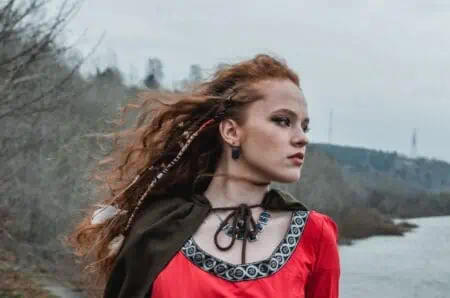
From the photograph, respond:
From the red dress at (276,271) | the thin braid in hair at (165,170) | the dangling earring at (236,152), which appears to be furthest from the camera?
the thin braid in hair at (165,170)

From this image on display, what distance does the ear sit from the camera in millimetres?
2301

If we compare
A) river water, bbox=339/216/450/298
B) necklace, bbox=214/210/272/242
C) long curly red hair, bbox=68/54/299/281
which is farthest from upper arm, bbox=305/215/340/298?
river water, bbox=339/216/450/298

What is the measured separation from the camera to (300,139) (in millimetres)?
2193

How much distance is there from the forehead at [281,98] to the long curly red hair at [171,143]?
0.07 feet

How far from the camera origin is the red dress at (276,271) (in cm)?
207

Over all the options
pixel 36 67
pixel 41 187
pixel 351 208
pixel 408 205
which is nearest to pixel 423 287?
pixel 41 187

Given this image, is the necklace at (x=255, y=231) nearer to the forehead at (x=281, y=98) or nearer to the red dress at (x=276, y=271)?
the red dress at (x=276, y=271)

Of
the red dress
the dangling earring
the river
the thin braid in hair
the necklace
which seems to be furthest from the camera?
the river

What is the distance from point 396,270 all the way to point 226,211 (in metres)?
24.2

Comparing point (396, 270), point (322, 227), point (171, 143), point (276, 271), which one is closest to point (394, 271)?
point (396, 270)

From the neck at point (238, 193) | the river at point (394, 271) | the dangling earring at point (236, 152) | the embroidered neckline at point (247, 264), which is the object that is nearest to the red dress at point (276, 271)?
the embroidered neckline at point (247, 264)

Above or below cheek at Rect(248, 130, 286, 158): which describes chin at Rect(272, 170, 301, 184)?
below

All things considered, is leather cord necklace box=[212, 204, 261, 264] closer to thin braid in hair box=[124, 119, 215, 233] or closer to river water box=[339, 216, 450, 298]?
thin braid in hair box=[124, 119, 215, 233]

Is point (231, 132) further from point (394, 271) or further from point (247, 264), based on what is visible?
point (394, 271)
